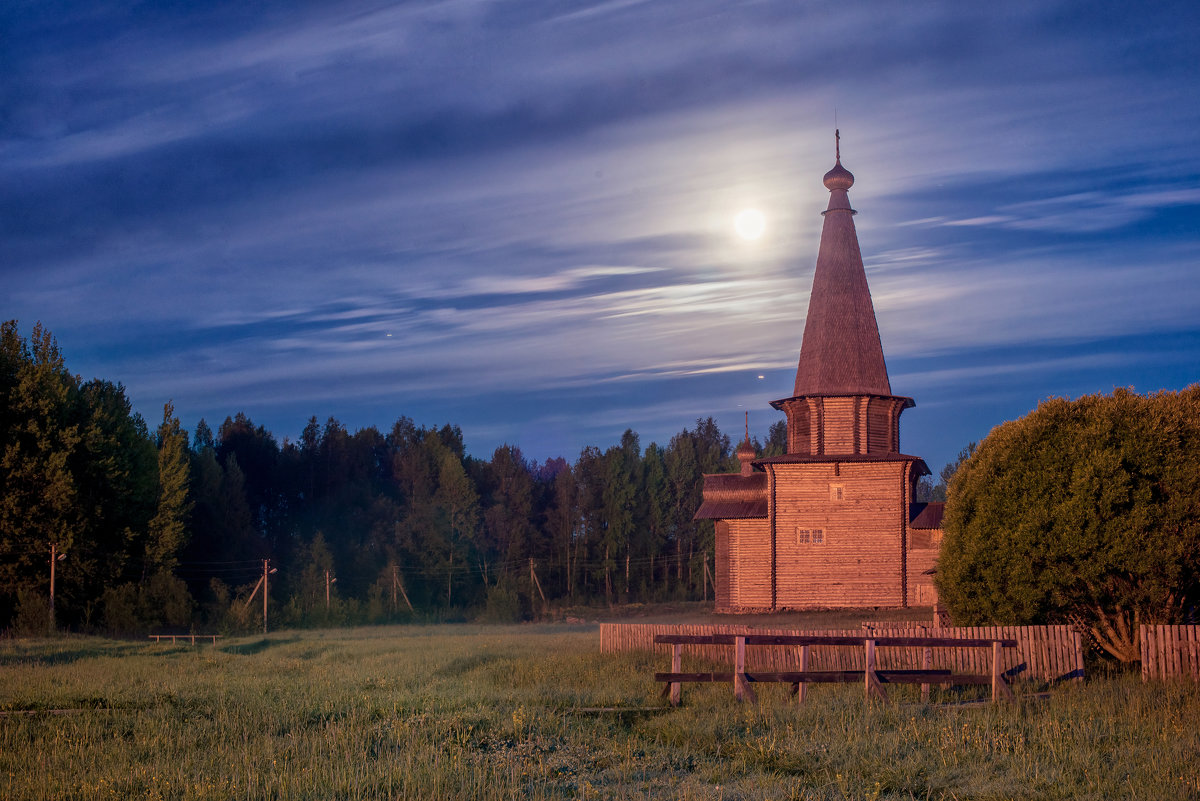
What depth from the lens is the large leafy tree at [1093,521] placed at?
62.3 feet

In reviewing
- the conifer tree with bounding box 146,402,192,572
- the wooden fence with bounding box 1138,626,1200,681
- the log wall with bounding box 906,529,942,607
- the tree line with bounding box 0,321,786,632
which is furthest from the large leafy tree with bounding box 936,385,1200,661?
the conifer tree with bounding box 146,402,192,572

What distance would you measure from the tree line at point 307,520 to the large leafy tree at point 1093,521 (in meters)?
35.8

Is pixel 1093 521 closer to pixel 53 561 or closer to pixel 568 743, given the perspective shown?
pixel 568 743

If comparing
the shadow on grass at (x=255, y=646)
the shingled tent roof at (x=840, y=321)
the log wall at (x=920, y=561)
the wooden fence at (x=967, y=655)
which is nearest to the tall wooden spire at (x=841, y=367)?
the shingled tent roof at (x=840, y=321)

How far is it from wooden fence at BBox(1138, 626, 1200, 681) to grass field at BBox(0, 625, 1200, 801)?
0.73 metres

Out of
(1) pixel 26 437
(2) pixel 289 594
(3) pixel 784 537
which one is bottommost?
(2) pixel 289 594

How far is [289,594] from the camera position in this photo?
65.9 m

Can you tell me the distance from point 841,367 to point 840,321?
2362 mm

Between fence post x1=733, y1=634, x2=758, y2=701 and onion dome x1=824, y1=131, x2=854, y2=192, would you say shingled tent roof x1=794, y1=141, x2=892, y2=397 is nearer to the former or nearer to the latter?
onion dome x1=824, y1=131, x2=854, y2=192

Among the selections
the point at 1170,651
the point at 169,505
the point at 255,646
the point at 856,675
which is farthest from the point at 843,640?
the point at 169,505

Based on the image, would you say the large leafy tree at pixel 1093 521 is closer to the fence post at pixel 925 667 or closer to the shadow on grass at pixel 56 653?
the fence post at pixel 925 667

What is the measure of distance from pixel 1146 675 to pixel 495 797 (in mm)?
13575

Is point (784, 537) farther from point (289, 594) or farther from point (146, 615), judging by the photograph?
point (289, 594)

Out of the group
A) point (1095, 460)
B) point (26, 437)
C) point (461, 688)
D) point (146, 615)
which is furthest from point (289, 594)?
point (1095, 460)
